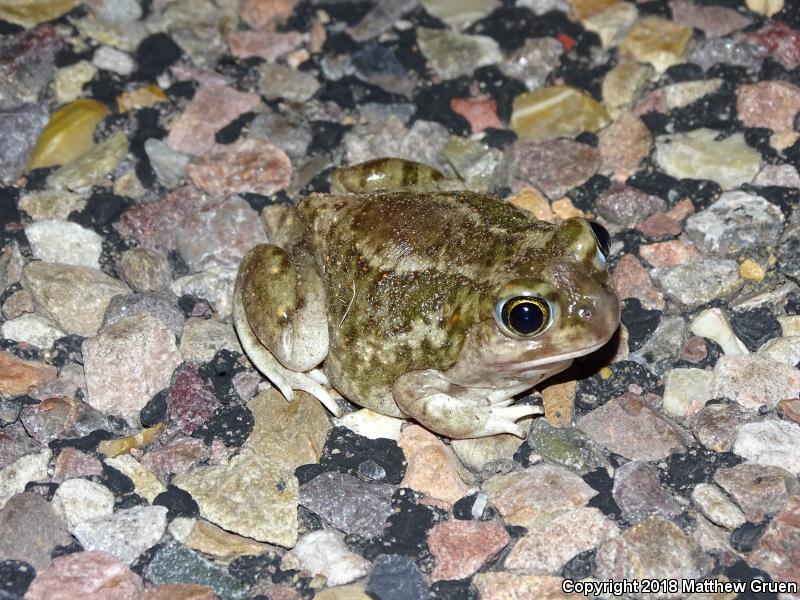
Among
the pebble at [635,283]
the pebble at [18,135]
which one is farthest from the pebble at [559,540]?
the pebble at [18,135]

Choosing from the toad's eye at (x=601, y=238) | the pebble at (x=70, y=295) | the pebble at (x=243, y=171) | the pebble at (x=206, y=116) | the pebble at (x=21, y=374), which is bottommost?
the pebble at (x=21, y=374)

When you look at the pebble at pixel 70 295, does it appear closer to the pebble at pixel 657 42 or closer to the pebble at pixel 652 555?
the pebble at pixel 652 555

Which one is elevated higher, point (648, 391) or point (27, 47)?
point (27, 47)

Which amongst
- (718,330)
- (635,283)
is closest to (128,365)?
(635,283)

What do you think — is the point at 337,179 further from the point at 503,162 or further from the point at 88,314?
the point at 88,314

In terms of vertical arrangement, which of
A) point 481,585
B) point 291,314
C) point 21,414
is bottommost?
point 481,585

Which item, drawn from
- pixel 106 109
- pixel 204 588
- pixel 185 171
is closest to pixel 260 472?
pixel 204 588

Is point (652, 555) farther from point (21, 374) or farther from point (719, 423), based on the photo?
point (21, 374)
